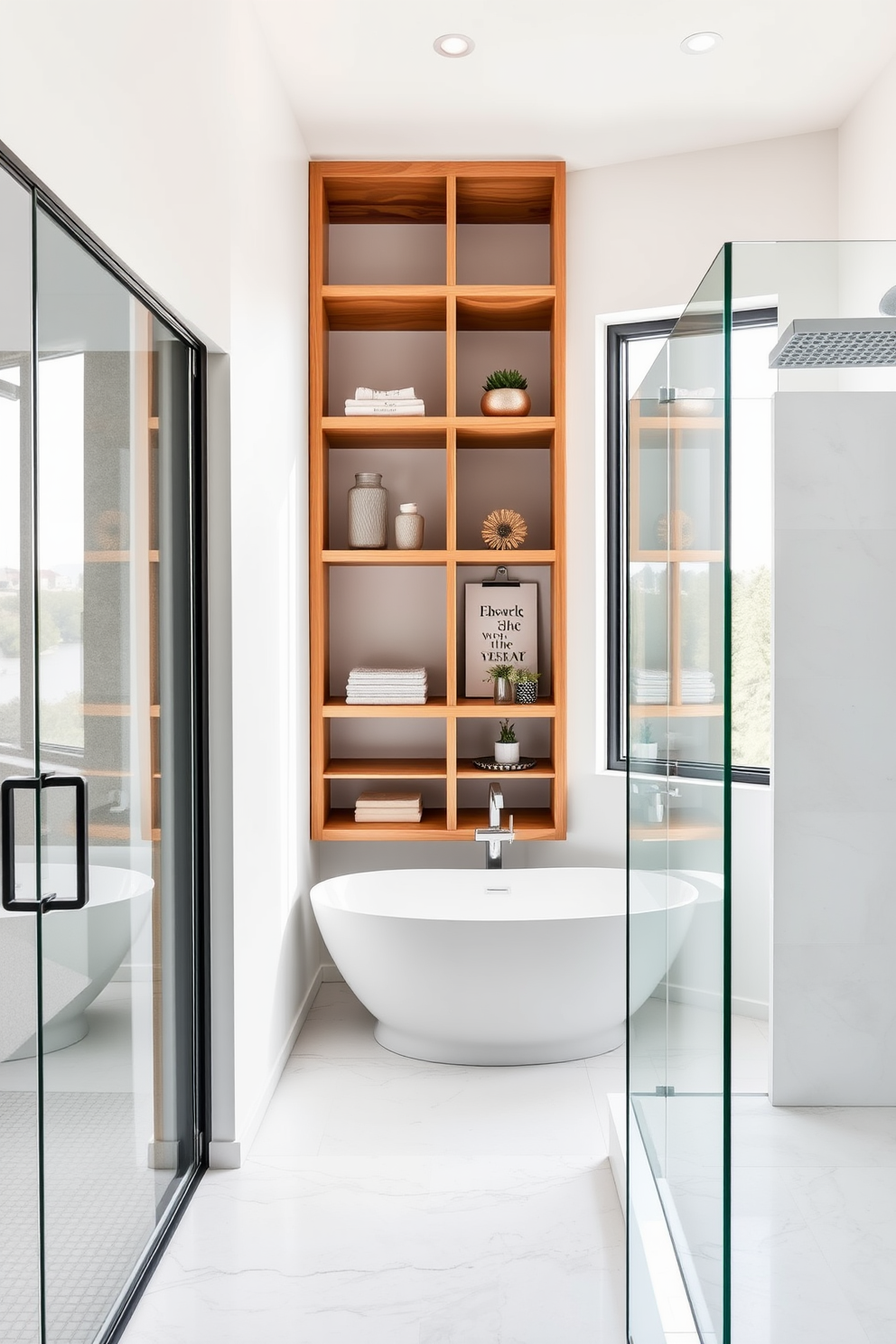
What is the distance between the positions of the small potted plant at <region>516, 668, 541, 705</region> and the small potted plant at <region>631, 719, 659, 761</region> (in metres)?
1.58

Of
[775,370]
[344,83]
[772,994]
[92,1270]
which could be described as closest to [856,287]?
[775,370]

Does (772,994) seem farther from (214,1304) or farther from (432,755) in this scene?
(432,755)

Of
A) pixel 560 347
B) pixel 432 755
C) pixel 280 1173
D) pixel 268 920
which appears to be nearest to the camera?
pixel 280 1173

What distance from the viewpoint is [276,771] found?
2.96 meters

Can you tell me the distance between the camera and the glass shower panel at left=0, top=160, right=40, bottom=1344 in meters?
1.42

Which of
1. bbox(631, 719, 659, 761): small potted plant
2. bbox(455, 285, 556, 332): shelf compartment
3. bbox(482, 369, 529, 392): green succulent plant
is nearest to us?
bbox(631, 719, 659, 761): small potted plant

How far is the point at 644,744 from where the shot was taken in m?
1.87

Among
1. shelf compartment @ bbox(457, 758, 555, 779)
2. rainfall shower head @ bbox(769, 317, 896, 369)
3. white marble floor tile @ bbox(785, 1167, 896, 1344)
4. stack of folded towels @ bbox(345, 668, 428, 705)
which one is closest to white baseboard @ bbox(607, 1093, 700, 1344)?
white marble floor tile @ bbox(785, 1167, 896, 1344)

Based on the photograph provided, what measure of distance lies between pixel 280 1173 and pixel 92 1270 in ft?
2.25

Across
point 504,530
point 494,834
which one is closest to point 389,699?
point 494,834

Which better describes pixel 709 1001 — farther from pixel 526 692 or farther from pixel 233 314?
pixel 526 692

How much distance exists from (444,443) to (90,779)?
91.3 inches

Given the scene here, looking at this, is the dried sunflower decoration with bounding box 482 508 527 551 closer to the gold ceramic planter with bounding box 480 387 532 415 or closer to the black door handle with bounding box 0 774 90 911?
the gold ceramic planter with bounding box 480 387 532 415

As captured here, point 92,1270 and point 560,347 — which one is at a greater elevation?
point 560,347
